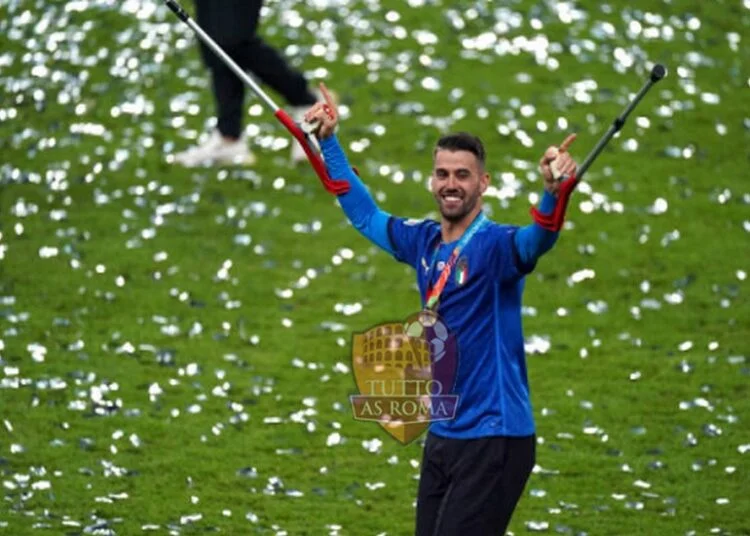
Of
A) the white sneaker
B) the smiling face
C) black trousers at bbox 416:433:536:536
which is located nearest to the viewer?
black trousers at bbox 416:433:536:536

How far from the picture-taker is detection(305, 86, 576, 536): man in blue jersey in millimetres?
7145

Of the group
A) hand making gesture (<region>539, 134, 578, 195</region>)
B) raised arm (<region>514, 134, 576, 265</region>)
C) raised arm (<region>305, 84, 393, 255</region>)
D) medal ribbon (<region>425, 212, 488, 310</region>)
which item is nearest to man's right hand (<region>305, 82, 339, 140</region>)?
raised arm (<region>305, 84, 393, 255</region>)

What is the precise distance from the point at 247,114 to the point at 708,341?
5.47 m

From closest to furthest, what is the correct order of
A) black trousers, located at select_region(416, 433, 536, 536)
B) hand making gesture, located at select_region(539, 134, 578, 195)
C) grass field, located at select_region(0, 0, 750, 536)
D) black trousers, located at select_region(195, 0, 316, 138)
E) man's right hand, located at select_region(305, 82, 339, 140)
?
hand making gesture, located at select_region(539, 134, 578, 195) → black trousers, located at select_region(416, 433, 536, 536) → man's right hand, located at select_region(305, 82, 339, 140) → grass field, located at select_region(0, 0, 750, 536) → black trousers, located at select_region(195, 0, 316, 138)

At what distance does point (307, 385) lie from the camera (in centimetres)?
1157

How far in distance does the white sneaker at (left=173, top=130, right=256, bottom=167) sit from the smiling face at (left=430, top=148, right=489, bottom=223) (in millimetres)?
8016

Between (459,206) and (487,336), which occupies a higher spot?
(459,206)

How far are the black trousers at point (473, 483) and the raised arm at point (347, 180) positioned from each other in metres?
0.98

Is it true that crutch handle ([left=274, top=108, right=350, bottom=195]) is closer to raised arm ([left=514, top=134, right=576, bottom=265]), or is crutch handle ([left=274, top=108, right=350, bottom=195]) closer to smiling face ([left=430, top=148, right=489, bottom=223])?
smiling face ([left=430, top=148, right=489, bottom=223])

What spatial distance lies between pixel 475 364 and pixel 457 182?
0.73 m

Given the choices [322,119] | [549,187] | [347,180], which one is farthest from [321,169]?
[549,187]

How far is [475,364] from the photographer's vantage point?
7.21m

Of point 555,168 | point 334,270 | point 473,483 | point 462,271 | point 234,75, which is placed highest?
point 234,75

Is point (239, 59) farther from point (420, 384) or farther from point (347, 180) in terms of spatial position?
point (420, 384)
